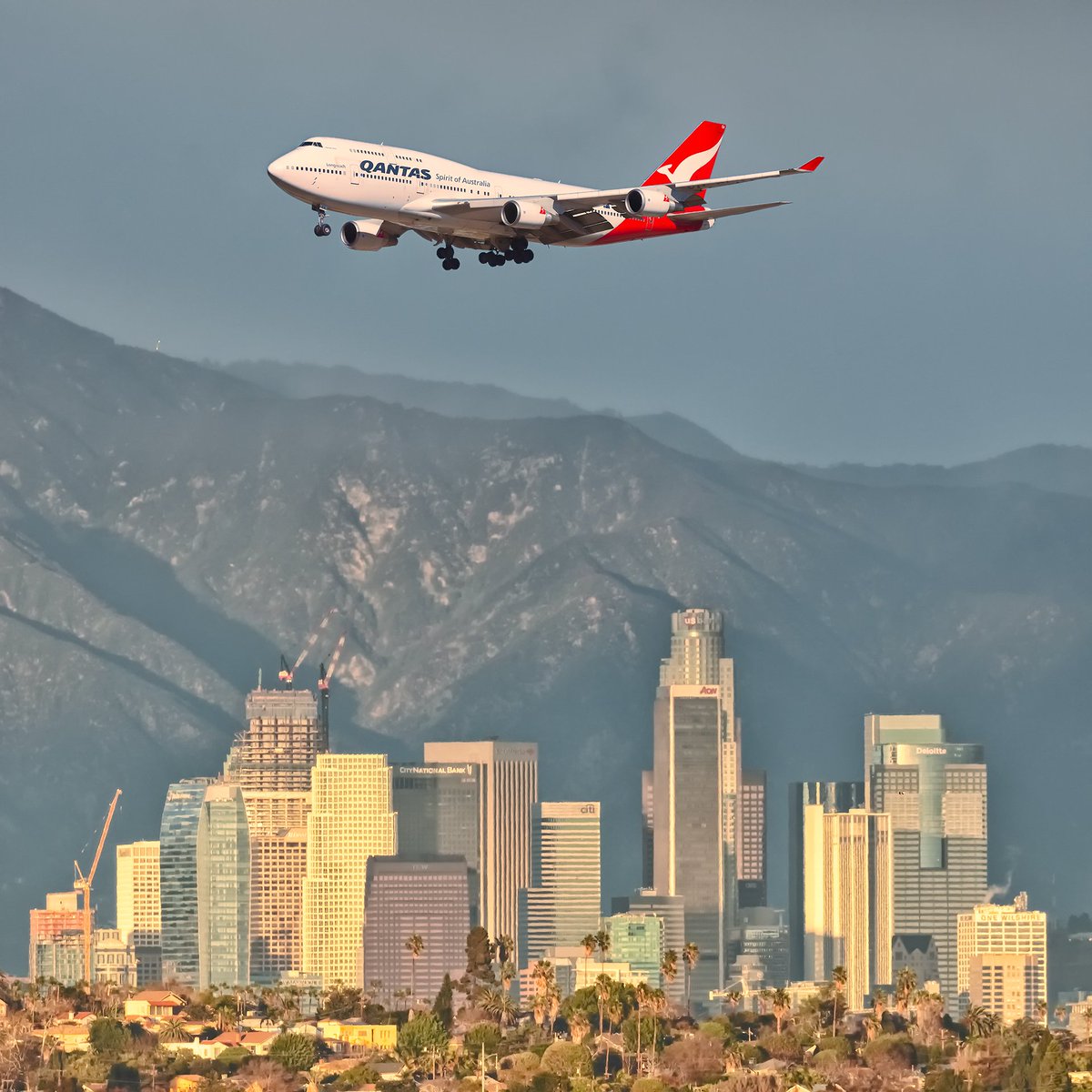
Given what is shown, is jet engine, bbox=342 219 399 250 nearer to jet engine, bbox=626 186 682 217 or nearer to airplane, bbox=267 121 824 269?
airplane, bbox=267 121 824 269

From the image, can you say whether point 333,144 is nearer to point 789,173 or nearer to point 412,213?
point 412,213

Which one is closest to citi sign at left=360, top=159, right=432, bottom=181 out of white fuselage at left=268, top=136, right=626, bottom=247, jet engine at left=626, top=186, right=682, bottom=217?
white fuselage at left=268, top=136, right=626, bottom=247

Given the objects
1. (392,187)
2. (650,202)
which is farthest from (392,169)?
(650,202)

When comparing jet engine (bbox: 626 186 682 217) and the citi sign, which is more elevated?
the citi sign

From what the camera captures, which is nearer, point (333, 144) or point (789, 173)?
point (789, 173)

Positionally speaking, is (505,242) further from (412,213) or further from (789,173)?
(789,173)

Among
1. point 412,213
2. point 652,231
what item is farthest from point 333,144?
point 652,231
